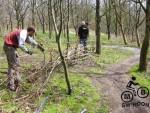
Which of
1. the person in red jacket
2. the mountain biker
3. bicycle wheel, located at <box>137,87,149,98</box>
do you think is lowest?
bicycle wheel, located at <box>137,87,149,98</box>

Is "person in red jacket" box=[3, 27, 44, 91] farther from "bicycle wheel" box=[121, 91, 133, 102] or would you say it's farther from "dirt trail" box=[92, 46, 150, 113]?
"bicycle wheel" box=[121, 91, 133, 102]

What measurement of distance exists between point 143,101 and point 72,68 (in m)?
5.15

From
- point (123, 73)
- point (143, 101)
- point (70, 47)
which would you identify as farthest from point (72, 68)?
point (143, 101)

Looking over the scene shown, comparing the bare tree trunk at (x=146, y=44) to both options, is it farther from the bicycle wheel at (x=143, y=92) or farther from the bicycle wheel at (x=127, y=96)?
the bicycle wheel at (x=127, y=96)

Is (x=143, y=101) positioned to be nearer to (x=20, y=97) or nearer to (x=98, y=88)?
(x=98, y=88)

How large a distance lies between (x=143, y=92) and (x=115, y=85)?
4.08ft

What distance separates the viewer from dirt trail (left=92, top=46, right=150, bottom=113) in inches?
440

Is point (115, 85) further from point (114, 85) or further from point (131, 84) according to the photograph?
point (131, 84)

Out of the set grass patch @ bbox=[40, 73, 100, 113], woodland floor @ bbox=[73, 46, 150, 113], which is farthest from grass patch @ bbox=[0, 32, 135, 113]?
woodland floor @ bbox=[73, 46, 150, 113]

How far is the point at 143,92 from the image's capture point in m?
13.1

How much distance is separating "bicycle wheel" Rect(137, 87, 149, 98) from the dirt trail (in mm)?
598

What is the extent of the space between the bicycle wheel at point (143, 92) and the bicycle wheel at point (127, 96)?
346 millimetres

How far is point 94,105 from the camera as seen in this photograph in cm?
1119

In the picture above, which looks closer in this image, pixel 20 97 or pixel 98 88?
pixel 20 97
